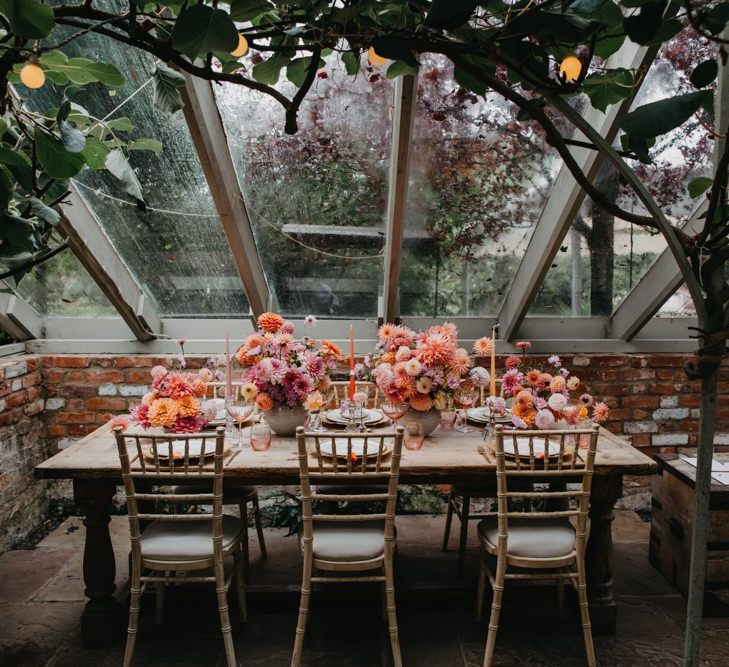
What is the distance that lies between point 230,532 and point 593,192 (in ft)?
6.55

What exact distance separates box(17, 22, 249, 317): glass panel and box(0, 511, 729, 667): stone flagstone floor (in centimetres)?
147

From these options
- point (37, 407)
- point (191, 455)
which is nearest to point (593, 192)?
point (191, 455)

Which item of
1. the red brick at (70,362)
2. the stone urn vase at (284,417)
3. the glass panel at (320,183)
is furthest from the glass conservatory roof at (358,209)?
the stone urn vase at (284,417)

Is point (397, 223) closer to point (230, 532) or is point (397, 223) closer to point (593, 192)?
point (230, 532)

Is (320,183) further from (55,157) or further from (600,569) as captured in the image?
(600,569)

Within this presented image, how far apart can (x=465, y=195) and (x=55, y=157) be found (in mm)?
2047

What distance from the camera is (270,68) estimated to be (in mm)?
1146

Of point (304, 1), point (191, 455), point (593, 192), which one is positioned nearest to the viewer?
point (593, 192)

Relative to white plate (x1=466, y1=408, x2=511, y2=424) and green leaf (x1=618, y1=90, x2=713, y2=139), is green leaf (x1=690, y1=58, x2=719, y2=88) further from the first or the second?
white plate (x1=466, y1=408, x2=511, y2=424)

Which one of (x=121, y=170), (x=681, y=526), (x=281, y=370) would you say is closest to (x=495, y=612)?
(x=681, y=526)

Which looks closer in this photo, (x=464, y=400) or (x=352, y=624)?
(x=352, y=624)

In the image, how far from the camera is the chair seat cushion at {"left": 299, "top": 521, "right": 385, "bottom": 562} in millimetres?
2150

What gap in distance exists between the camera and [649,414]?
11.8 ft

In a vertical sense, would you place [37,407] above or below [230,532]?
above
